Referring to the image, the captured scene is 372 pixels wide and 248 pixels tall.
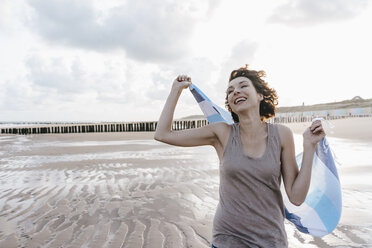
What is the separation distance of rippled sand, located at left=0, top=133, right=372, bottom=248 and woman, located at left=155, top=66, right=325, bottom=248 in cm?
216

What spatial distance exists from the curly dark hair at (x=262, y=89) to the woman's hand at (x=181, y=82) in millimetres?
422

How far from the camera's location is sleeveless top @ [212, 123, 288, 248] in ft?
6.38

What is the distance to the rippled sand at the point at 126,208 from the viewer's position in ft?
13.4

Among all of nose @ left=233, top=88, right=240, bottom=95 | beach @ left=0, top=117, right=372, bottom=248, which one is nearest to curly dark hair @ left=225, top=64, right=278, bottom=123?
nose @ left=233, top=88, right=240, bottom=95

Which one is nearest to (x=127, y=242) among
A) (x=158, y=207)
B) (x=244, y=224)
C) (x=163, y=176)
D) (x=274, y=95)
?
(x=158, y=207)

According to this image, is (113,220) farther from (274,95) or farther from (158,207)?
(274,95)

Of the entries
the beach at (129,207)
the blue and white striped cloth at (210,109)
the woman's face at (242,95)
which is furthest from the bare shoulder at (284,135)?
the beach at (129,207)

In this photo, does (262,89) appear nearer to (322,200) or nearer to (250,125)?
(250,125)

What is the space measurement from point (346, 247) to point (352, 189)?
10.4 feet

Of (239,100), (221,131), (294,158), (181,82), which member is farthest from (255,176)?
(181,82)

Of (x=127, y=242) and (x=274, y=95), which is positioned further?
(x=127, y=242)

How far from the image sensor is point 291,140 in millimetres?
2104

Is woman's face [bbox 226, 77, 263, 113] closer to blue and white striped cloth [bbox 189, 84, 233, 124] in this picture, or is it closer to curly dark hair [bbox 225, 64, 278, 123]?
curly dark hair [bbox 225, 64, 278, 123]

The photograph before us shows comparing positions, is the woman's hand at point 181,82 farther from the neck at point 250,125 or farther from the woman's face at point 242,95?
the neck at point 250,125
